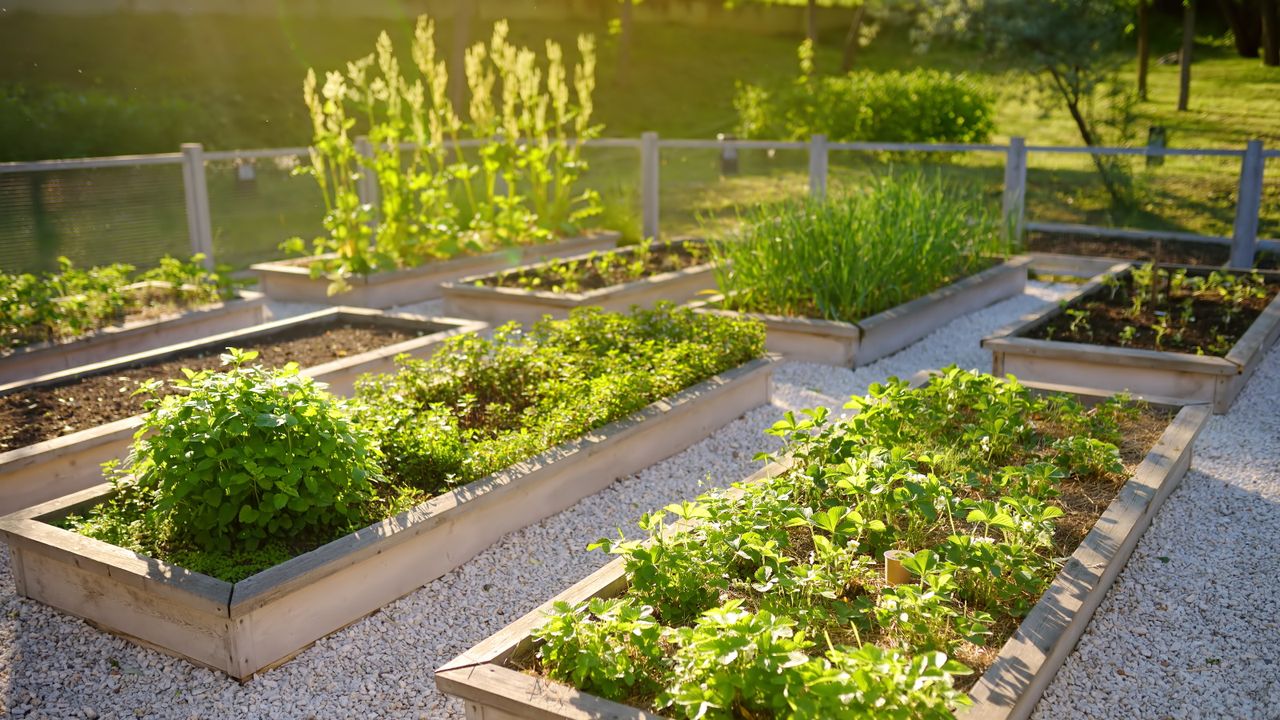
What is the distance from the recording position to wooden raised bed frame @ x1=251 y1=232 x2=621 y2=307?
27.0 feet

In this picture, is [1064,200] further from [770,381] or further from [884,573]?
[884,573]

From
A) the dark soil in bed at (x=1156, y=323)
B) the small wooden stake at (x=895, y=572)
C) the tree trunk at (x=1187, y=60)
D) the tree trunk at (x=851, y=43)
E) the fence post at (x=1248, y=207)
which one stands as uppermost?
the tree trunk at (x=851, y=43)

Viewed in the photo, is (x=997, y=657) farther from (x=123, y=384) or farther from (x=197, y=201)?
(x=197, y=201)

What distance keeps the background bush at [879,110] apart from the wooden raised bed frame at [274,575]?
14447 mm

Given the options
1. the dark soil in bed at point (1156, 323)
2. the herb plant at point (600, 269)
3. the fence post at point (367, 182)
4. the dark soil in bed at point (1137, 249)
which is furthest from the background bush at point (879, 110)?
the dark soil in bed at point (1156, 323)

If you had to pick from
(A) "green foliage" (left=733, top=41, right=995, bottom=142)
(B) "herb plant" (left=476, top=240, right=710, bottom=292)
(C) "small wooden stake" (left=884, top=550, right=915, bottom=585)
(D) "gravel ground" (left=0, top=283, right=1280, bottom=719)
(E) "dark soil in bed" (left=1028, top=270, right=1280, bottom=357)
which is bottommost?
(D) "gravel ground" (left=0, top=283, right=1280, bottom=719)

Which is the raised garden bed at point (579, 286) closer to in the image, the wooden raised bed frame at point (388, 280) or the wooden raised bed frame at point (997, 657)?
the wooden raised bed frame at point (388, 280)

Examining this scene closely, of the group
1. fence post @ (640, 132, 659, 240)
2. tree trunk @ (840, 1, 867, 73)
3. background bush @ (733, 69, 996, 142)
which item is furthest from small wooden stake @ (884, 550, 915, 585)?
tree trunk @ (840, 1, 867, 73)

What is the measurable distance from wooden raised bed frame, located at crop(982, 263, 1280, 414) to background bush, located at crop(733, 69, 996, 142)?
11998 millimetres

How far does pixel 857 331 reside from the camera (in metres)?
6.54

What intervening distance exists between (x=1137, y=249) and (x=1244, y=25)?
10662mm

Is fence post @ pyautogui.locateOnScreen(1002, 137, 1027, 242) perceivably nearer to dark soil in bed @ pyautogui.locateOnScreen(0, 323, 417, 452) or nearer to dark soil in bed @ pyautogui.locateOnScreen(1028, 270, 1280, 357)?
dark soil in bed @ pyautogui.locateOnScreen(1028, 270, 1280, 357)

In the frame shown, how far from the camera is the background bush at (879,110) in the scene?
17734 millimetres

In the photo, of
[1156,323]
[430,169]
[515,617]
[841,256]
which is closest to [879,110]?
[430,169]
